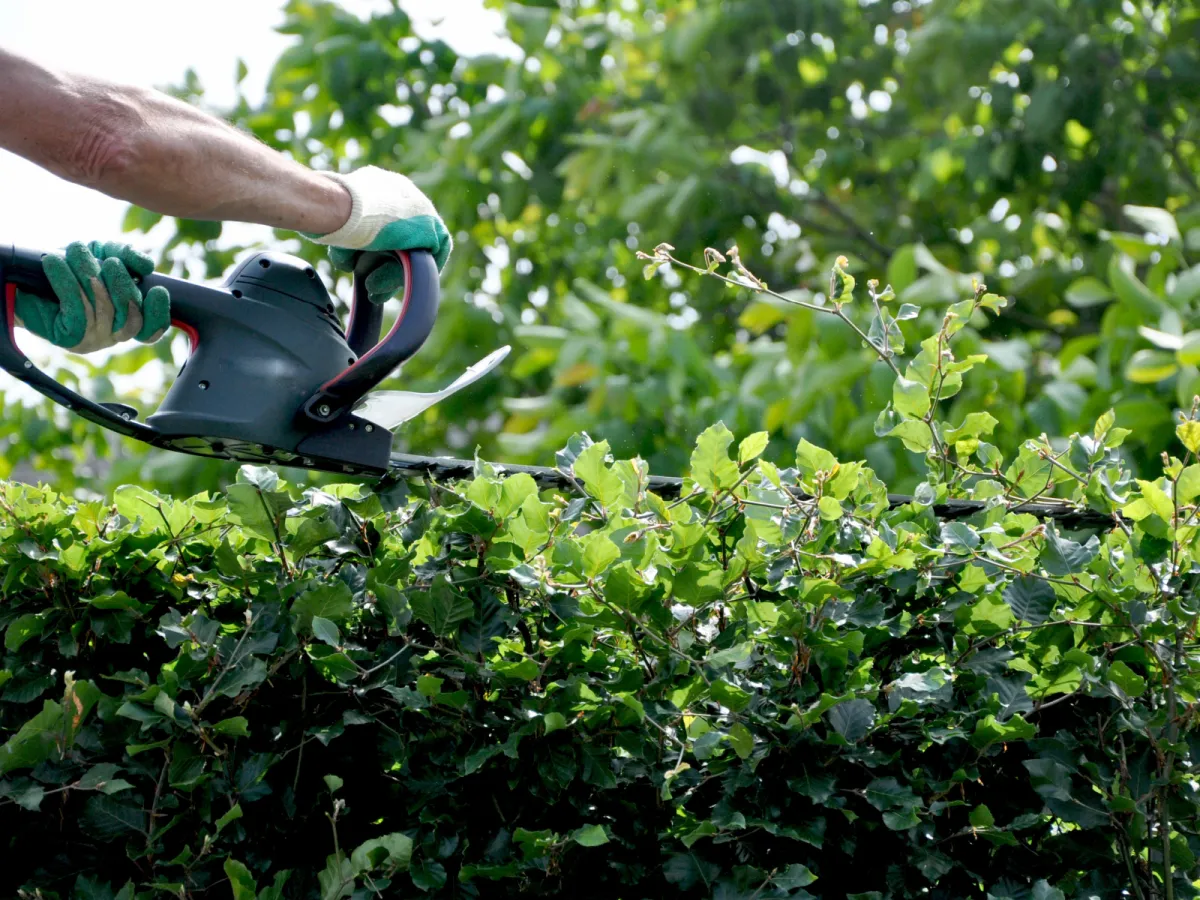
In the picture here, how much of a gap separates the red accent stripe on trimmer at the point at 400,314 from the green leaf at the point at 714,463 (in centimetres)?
54

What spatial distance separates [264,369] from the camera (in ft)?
6.23

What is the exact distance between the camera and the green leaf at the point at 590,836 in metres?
1.34

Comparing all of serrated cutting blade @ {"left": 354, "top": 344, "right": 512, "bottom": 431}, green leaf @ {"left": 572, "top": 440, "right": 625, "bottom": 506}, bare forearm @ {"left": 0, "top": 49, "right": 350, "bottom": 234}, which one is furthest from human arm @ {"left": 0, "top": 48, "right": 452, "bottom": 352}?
green leaf @ {"left": 572, "top": 440, "right": 625, "bottom": 506}

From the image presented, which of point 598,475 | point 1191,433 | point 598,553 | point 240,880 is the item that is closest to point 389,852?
point 240,880

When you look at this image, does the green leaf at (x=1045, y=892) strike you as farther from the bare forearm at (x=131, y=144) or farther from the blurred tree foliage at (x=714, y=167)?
the blurred tree foliage at (x=714, y=167)

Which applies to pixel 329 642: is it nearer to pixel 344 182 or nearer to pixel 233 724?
pixel 233 724

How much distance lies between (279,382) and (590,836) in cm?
91

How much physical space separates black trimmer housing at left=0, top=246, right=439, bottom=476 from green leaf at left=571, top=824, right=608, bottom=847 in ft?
2.35

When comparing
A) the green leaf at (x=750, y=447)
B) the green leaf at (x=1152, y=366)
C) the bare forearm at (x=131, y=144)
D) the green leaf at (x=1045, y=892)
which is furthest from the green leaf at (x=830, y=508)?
the green leaf at (x=1152, y=366)

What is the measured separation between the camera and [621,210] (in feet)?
20.6

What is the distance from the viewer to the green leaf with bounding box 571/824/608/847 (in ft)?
4.39

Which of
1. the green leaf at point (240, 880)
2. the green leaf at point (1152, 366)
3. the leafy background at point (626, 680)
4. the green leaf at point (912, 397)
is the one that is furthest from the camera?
the green leaf at point (1152, 366)

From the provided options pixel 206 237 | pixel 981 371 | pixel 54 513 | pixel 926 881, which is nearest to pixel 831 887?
pixel 926 881

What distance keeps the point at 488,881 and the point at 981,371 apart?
321 cm
